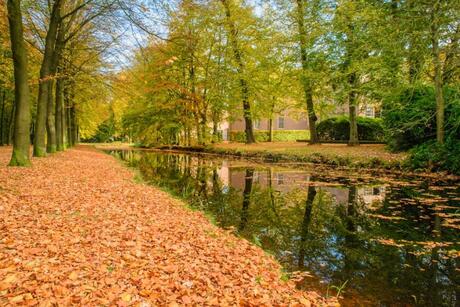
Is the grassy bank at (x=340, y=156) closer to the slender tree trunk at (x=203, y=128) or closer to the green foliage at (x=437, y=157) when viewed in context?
the green foliage at (x=437, y=157)

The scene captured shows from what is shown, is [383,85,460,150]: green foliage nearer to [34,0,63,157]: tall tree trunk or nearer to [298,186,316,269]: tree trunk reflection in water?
[298,186,316,269]: tree trunk reflection in water

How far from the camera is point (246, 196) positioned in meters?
10.2

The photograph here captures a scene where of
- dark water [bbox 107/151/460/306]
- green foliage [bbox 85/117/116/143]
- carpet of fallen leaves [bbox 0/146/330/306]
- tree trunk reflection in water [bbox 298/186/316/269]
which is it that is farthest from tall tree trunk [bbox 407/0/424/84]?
green foliage [bbox 85/117/116/143]

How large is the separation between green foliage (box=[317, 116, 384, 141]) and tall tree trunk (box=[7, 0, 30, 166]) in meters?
21.2

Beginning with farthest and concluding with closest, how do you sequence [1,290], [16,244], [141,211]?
[141,211] → [16,244] → [1,290]

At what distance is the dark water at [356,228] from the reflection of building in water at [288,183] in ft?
0.13

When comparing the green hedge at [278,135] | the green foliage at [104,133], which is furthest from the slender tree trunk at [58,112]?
the green foliage at [104,133]

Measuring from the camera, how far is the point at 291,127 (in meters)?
41.4

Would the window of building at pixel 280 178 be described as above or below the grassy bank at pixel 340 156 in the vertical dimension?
below

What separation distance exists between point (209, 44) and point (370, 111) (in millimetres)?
17774

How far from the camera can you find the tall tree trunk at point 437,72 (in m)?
10.6

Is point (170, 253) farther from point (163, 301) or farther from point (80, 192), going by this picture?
point (80, 192)

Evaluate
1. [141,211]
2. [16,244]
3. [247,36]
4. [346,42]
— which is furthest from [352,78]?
[16,244]

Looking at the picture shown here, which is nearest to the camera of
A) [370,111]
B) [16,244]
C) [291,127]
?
[16,244]
